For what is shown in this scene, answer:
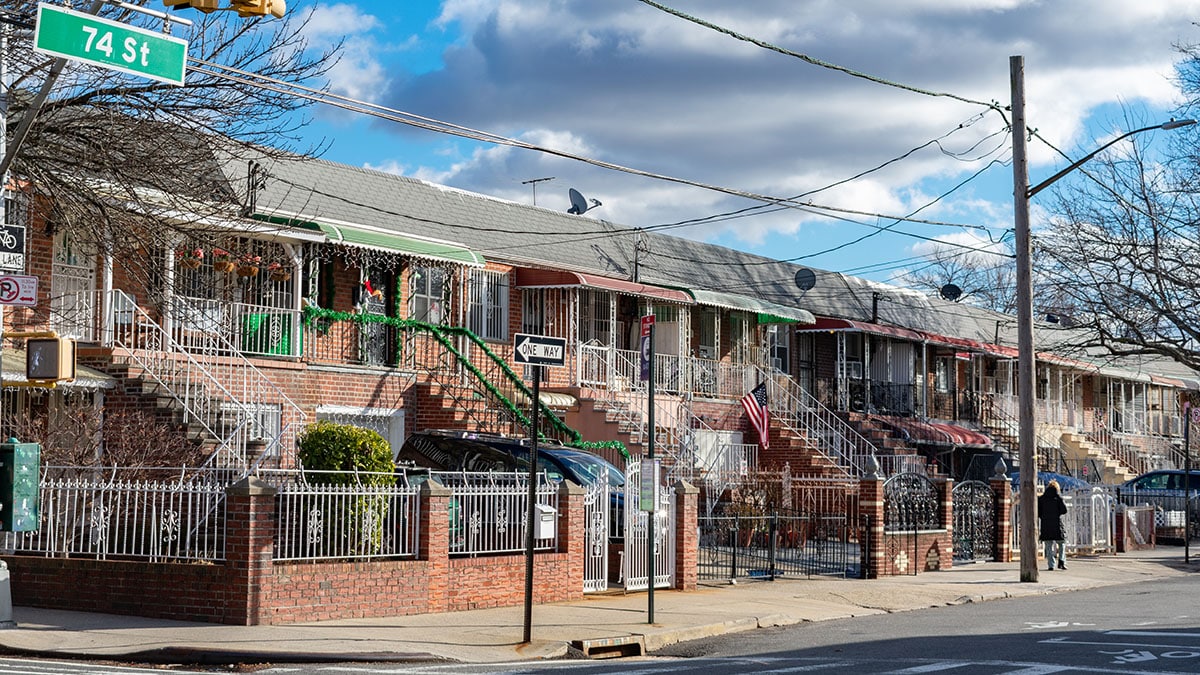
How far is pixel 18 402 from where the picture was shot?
21.7 metres

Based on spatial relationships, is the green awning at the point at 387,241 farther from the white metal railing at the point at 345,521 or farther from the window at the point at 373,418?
the white metal railing at the point at 345,521

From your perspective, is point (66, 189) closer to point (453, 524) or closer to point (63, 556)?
point (63, 556)

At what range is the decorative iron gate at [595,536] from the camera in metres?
19.1

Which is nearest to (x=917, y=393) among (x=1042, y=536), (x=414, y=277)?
(x=1042, y=536)

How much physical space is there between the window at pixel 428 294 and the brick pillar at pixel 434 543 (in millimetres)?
11701

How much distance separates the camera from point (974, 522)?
27.1m

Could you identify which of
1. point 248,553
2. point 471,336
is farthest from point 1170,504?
point 248,553

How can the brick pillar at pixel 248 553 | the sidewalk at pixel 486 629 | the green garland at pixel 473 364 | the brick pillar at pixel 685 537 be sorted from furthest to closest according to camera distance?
the green garland at pixel 473 364, the brick pillar at pixel 685 537, the brick pillar at pixel 248 553, the sidewalk at pixel 486 629

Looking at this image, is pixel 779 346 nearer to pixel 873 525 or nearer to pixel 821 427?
pixel 821 427

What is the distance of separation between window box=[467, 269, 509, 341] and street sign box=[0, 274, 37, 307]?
50.6ft

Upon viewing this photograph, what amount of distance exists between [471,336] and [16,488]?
14.1m

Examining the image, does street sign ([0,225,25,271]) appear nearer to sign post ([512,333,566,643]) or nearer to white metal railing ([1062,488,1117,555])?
sign post ([512,333,566,643])

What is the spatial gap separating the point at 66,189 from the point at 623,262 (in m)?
18.0

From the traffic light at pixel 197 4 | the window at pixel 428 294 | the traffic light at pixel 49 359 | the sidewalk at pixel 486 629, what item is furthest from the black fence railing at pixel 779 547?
the traffic light at pixel 197 4
